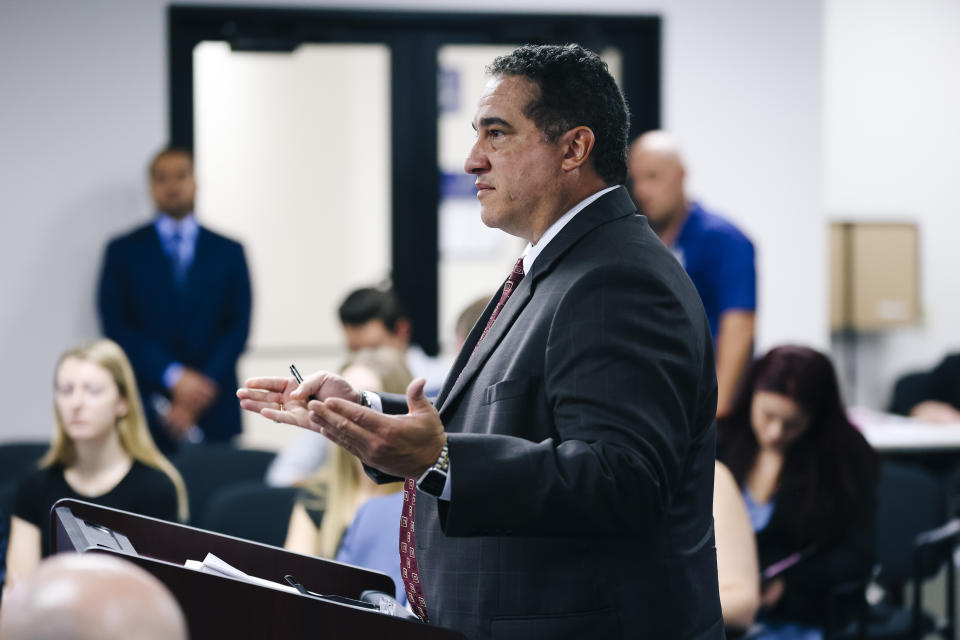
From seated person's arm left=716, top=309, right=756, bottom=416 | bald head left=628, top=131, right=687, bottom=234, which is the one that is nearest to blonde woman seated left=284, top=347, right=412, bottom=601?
bald head left=628, top=131, right=687, bottom=234

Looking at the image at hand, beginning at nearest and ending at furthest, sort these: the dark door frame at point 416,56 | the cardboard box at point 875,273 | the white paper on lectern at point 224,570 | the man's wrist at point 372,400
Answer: the white paper on lectern at point 224,570 → the man's wrist at point 372,400 → the dark door frame at point 416,56 → the cardboard box at point 875,273

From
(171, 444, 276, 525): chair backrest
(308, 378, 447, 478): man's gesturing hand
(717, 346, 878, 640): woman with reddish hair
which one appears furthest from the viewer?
(171, 444, 276, 525): chair backrest

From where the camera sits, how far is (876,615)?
3.72 m

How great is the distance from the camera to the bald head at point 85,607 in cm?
77

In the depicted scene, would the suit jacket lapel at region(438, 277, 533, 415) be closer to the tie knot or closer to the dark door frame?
the tie knot

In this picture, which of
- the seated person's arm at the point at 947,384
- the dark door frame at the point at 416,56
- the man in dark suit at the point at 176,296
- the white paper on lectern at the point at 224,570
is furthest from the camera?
the seated person's arm at the point at 947,384

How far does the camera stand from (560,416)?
1.34 meters

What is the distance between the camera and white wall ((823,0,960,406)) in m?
8.01

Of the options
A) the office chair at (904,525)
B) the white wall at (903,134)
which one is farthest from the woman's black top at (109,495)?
the white wall at (903,134)

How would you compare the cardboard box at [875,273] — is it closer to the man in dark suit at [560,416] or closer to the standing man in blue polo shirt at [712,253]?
the standing man in blue polo shirt at [712,253]

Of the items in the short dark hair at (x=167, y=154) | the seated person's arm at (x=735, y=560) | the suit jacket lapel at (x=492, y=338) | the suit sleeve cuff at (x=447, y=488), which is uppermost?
the short dark hair at (x=167, y=154)

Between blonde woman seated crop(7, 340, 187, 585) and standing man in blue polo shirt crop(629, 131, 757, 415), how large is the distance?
2.01 m

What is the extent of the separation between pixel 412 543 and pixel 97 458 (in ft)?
6.56

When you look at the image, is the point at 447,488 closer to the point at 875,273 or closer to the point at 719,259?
the point at 719,259
